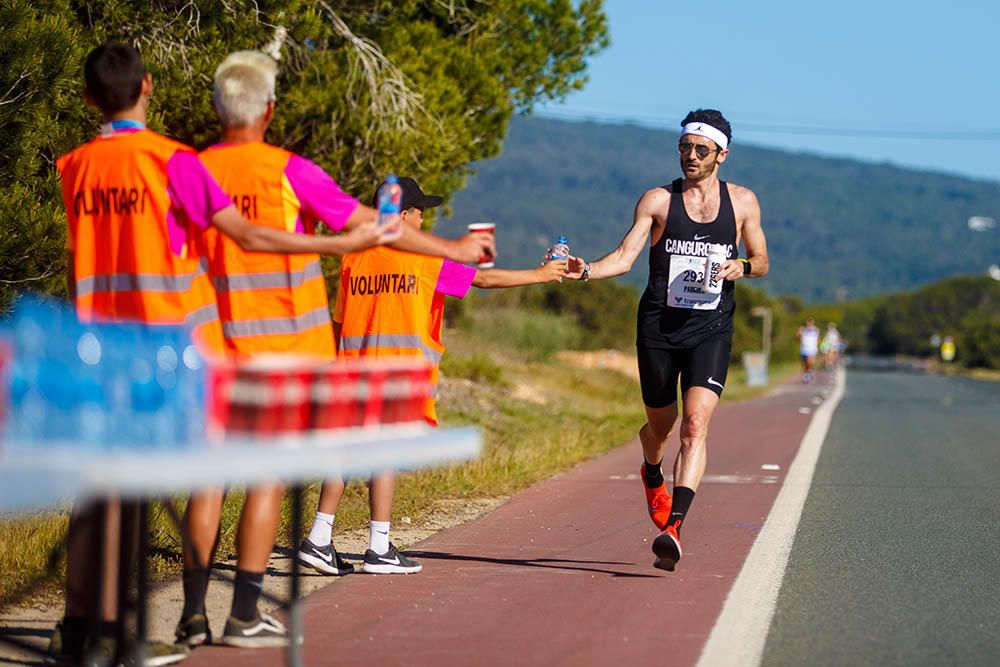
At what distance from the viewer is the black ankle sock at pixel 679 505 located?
25.9 feet

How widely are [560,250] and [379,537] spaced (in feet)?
5.66

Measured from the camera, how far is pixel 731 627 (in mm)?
6496

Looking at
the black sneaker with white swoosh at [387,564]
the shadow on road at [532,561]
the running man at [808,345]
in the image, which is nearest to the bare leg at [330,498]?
the black sneaker with white swoosh at [387,564]

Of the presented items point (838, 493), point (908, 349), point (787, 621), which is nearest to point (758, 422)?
point (838, 493)

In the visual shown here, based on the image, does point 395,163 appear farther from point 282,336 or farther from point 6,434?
point 6,434

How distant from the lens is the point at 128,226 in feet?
17.9

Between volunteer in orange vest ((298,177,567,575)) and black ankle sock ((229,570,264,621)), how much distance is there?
191cm

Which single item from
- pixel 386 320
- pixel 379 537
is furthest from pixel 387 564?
pixel 386 320

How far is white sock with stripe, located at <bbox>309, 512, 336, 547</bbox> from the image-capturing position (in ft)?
25.8

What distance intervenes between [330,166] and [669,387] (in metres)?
7.63

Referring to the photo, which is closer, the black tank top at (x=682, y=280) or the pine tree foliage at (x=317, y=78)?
the black tank top at (x=682, y=280)

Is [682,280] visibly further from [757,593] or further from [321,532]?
[321,532]

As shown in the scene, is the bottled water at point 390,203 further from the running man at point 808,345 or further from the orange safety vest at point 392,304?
the running man at point 808,345

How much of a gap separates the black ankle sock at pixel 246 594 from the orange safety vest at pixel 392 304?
208 cm
